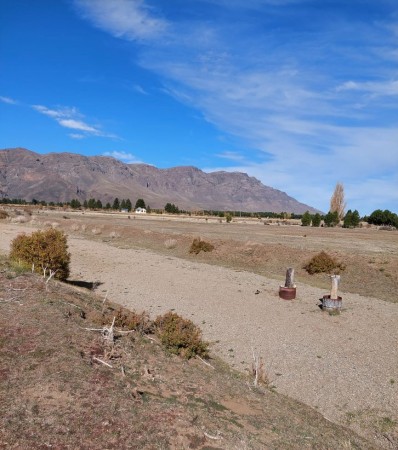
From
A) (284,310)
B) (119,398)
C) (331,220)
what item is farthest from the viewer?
(331,220)

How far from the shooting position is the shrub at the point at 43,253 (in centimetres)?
1698

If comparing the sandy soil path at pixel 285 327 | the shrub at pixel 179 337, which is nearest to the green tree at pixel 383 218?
the sandy soil path at pixel 285 327

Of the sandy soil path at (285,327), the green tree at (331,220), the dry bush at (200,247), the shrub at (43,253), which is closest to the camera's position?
the sandy soil path at (285,327)

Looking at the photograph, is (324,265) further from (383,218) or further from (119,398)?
(383,218)

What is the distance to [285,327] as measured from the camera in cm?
1496

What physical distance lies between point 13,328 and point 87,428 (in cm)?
Result: 330

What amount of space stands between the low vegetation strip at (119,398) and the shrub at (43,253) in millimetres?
7680

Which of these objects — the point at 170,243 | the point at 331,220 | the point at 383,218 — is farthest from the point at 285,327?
the point at 383,218

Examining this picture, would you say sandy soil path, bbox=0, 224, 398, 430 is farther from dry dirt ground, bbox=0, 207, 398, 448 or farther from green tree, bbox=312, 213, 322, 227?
green tree, bbox=312, 213, 322, 227

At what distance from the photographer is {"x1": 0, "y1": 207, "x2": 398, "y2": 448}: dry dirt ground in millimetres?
9844

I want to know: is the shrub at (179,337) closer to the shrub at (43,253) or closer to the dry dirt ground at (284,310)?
the dry dirt ground at (284,310)

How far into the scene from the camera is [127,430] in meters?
5.48

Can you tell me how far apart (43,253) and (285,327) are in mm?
9742

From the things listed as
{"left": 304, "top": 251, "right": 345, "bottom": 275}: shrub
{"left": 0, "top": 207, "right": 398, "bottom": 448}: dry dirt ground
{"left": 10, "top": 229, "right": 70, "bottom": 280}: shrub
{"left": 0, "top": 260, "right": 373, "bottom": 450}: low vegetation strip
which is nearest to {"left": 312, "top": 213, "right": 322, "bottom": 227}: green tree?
{"left": 0, "top": 207, "right": 398, "bottom": 448}: dry dirt ground
